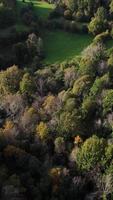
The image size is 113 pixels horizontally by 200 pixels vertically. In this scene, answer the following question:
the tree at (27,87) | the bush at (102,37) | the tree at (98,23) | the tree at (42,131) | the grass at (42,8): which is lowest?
the tree at (42,131)

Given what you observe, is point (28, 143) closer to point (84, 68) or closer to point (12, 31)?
point (84, 68)

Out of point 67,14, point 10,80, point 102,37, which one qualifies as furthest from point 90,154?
point 67,14

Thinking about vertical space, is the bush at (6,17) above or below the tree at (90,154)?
above

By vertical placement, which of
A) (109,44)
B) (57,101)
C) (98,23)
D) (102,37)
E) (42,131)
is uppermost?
(98,23)

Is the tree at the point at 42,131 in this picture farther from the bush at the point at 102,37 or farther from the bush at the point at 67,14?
the bush at the point at 67,14

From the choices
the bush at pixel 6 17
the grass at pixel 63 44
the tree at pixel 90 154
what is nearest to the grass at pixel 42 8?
the grass at pixel 63 44

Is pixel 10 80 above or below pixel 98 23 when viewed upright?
below

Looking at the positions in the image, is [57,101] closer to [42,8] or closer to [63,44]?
[63,44]
